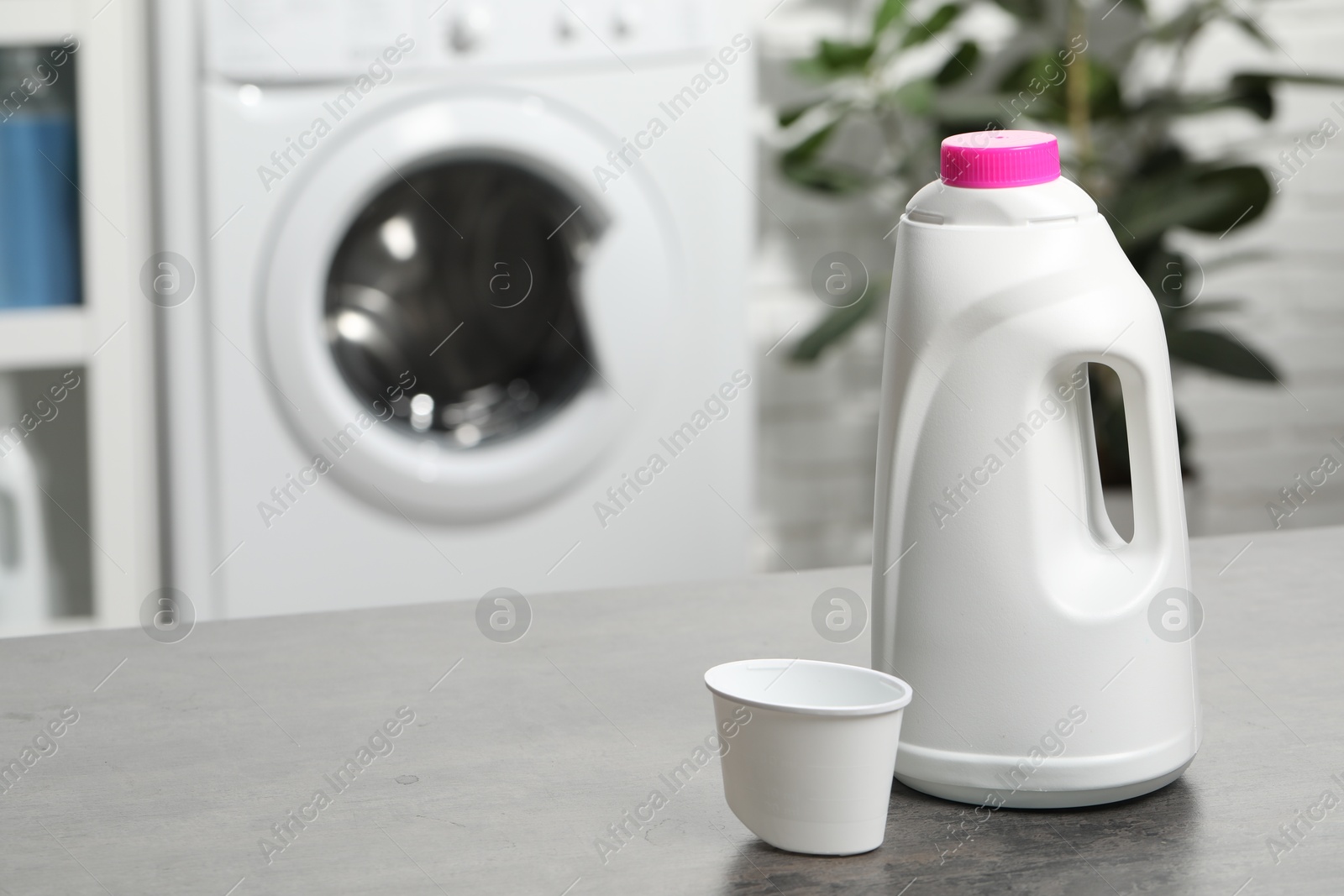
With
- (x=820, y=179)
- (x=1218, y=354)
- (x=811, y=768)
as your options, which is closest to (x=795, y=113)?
(x=820, y=179)

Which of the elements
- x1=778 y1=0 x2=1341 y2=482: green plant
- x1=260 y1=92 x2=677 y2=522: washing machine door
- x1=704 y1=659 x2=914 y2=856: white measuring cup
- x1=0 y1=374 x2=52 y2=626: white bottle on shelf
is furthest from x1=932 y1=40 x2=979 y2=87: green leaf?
x1=704 y1=659 x2=914 y2=856: white measuring cup

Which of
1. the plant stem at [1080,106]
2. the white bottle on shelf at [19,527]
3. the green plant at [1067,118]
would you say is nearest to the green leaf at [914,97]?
the green plant at [1067,118]

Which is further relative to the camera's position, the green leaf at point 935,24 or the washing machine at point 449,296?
the green leaf at point 935,24

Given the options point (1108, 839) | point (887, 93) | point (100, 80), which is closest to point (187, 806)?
point (1108, 839)

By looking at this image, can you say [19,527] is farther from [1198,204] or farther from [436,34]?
[1198,204]

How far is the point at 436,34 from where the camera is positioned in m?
1.81

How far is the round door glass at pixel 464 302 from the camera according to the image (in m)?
1.88

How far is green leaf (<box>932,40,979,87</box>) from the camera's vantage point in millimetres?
2238

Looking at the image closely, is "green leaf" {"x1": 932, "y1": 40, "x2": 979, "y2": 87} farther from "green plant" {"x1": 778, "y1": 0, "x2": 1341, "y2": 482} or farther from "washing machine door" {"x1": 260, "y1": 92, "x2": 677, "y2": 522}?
"washing machine door" {"x1": 260, "y1": 92, "x2": 677, "y2": 522}

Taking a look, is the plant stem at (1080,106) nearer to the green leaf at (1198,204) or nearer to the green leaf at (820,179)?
the green leaf at (1198,204)

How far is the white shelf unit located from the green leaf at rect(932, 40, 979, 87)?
118cm

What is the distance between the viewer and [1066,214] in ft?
1.95

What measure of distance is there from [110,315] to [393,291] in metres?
0.35

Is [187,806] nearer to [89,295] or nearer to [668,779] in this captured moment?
[668,779]
